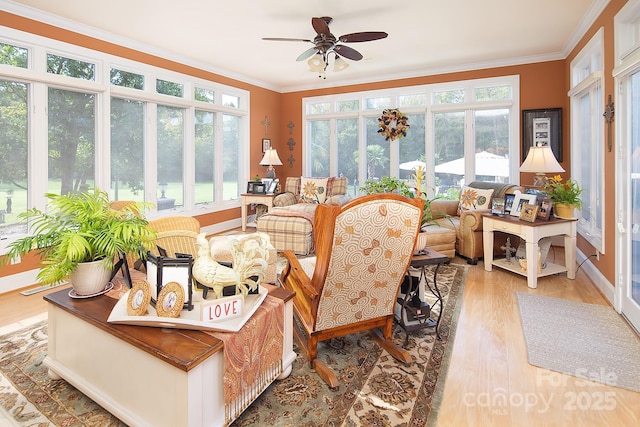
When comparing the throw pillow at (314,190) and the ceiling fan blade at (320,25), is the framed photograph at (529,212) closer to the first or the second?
the ceiling fan blade at (320,25)

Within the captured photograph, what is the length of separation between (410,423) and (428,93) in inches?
213

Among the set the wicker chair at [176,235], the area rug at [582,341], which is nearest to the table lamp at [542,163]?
the area rug at [582,341]

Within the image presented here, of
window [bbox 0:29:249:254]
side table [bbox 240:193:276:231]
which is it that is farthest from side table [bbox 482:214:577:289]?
window [bbox 0:29:249:254]

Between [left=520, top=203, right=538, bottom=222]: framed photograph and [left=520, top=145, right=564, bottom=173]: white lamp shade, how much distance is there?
1.37ft

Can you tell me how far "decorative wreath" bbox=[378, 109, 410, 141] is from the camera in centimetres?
616

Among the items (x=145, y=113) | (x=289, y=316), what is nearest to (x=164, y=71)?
(x=145, y=113)

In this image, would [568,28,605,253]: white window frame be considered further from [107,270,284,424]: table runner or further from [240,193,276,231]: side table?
[240,193,276,231]: side table

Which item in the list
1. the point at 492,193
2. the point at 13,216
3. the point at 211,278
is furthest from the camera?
the point at 492,193

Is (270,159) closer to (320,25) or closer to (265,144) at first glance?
(265,144)

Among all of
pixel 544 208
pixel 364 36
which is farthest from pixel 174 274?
pixel 544 208

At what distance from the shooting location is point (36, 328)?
2.65 meters

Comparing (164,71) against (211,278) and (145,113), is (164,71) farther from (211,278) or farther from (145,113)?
(211,278)

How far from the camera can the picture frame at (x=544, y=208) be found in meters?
3.65

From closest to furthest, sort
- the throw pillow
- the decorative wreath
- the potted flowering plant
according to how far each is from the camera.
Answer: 1. the potted flowering plant
2. the throw pillow
3. the decorative wreath
